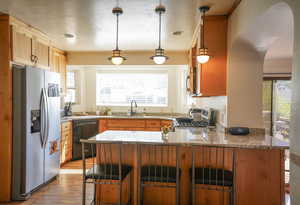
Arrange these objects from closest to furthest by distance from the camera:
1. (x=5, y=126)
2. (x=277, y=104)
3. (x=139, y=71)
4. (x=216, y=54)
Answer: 1. (x=216, y=54)
2. (x=5, y=126)
3. (x=277, y=104)
4. (x=139, y=71)

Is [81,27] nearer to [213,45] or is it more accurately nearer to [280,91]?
[213,45]

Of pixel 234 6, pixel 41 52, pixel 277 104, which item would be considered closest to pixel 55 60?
pixel 41 52

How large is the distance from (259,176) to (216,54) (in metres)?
1.50

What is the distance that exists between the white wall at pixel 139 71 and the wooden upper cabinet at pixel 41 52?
76.6 inches

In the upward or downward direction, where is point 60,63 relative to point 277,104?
upward

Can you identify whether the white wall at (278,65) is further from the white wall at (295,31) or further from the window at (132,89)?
the white wall at (295,31)

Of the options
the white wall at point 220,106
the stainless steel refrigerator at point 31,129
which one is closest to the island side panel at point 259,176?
the white wall at point 220,106

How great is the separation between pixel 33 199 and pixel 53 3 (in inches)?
100

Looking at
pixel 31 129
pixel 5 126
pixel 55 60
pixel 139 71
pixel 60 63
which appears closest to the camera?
pixel 5 126

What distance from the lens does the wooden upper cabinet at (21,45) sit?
2.72 meters

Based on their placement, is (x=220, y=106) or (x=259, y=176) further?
(x=220, y=106)

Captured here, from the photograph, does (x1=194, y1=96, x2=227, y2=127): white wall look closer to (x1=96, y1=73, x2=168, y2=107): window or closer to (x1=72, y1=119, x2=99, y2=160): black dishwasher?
(x1=96, y1=73, x2=168, y2=107): window

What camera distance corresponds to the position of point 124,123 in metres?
4.94

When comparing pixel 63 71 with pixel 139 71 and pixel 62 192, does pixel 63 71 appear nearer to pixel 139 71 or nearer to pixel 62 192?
pixel 139 71
